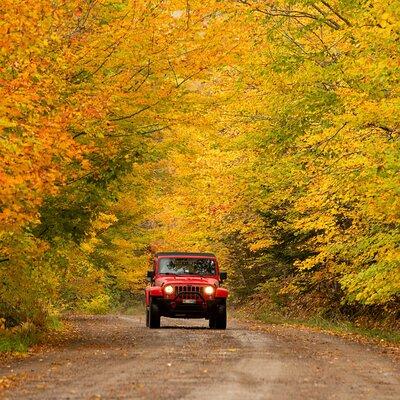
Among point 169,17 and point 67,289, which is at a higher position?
point 169,17

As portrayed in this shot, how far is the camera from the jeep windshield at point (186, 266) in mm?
24359

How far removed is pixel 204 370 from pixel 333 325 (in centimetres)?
1529

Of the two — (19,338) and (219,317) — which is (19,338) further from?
(219,317)

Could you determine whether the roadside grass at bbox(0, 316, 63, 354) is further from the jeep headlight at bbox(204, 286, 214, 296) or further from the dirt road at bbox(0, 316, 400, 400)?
the jeep headlight at bbox(204, 286, 214, 296)

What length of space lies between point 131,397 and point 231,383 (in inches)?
62.0

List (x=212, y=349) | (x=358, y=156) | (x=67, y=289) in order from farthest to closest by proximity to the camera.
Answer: (x=67, y=289), (x=358, y=156), (x=212, y=349)

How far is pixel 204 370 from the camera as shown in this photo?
12281mm

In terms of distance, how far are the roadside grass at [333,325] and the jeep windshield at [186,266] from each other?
3.41 m

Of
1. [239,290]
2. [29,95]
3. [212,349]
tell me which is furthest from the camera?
[239,290]

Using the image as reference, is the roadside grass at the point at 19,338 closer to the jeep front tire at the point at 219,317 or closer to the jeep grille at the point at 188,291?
the jeep grille at the point at 188,291

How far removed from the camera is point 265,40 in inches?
925

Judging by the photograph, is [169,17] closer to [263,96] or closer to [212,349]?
[212,349]

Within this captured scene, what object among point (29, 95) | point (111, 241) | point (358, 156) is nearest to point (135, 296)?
point (111, 241)

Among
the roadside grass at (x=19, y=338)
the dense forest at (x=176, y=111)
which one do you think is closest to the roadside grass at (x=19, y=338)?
the roadside grass at (x=19, y=338)
